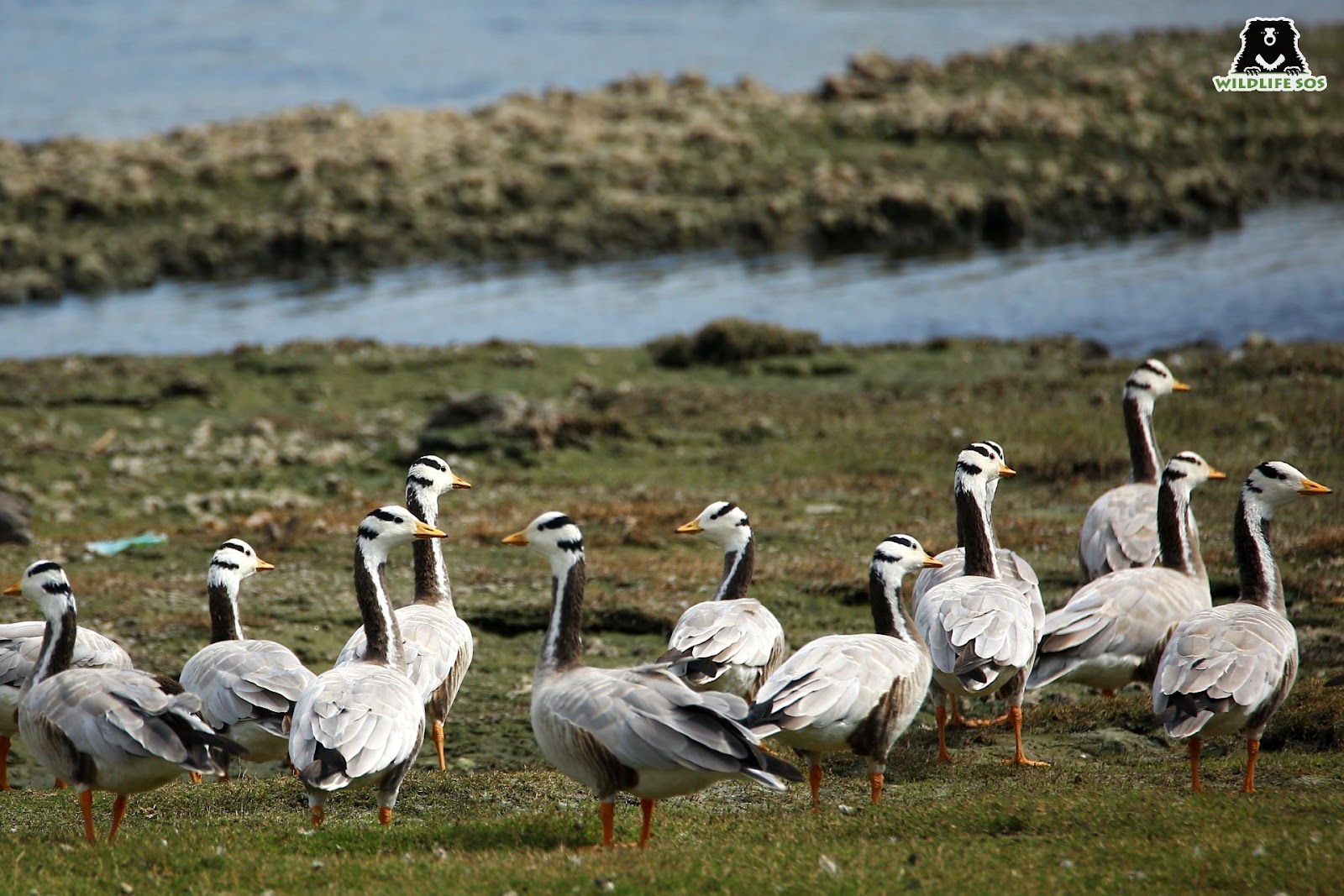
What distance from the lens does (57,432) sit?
2280 cm

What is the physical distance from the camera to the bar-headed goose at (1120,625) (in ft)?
36.8

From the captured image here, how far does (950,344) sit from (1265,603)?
61.2ft

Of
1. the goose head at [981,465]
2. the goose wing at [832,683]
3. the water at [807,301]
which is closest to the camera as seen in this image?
the goose wing at [832,683]

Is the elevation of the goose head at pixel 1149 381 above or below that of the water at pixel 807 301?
above

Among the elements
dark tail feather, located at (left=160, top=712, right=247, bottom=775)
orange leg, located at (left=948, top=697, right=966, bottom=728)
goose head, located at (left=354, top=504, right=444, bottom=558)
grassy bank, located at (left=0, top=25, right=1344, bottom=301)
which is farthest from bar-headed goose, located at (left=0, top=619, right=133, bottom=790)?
grassy bank, located at (left=0, top=25, right=1344, bottom=301)

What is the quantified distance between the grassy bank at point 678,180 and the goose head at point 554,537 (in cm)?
3504

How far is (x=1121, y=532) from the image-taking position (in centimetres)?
1334

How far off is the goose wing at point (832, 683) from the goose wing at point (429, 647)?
278cm

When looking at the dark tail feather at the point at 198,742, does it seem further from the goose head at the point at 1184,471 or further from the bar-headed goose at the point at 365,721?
the goose head at the point at 1184,471

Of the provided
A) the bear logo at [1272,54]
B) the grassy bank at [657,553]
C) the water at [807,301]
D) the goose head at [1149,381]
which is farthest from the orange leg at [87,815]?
the bear logo at [1272,54]

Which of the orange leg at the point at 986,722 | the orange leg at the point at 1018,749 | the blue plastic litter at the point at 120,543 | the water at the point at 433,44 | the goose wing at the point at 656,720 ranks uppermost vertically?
the water at the point at 433,44

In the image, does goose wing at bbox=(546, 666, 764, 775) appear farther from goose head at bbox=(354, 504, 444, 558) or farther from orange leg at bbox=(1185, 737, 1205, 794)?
orange leg at bbox=(1185, 737, 1205, 794)

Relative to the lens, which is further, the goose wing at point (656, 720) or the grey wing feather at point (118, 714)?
the grey wing feather at point (118, 714)

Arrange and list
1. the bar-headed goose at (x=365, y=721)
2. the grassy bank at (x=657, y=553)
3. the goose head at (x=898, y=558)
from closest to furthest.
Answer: the grassy bank at (x=657, y=553) < the bar-headed goose at (x=365, y=721) < the goose head at (x=898, y=558)
